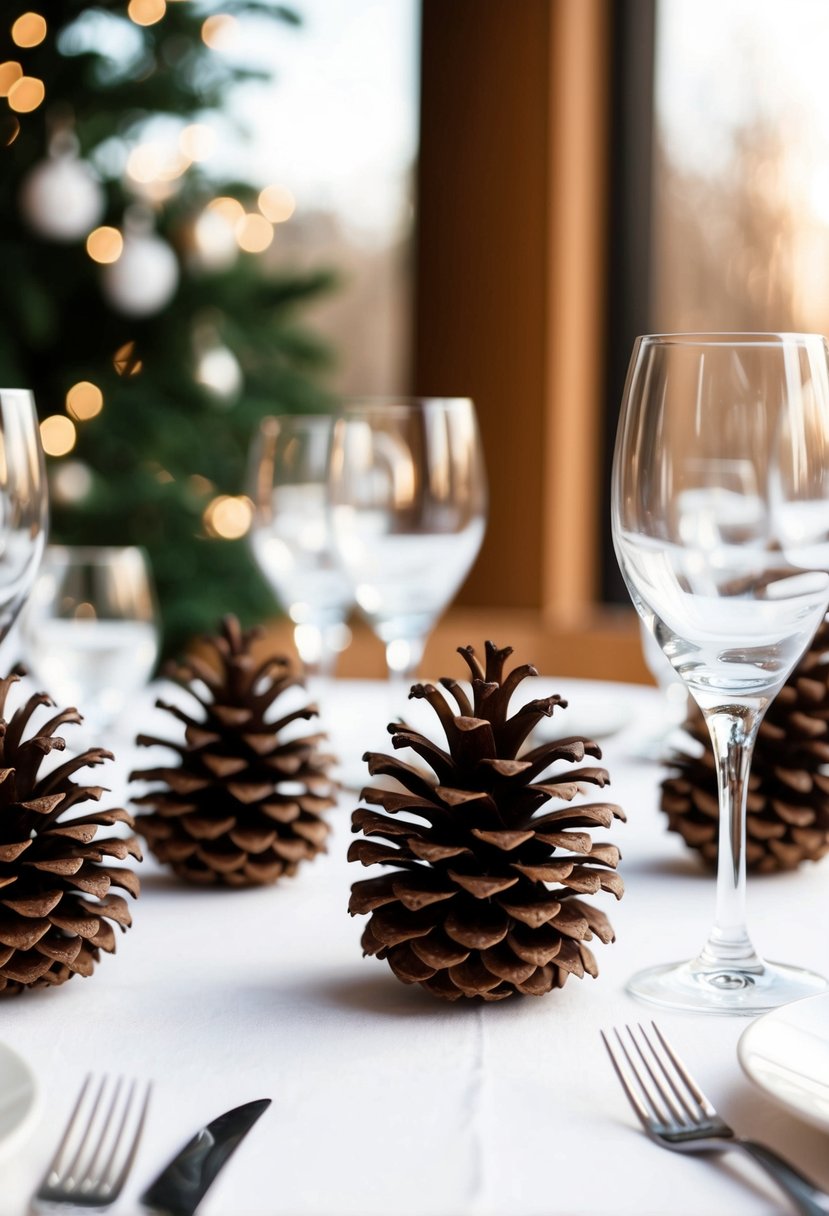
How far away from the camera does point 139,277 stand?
2445mm

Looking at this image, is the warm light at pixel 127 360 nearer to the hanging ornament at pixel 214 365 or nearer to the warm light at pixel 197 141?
the hanging ornament at pixel 214 365

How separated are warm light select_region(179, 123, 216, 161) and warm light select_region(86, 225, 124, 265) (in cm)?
26

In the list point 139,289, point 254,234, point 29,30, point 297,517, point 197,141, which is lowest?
point 297,517

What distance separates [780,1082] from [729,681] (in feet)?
0.60

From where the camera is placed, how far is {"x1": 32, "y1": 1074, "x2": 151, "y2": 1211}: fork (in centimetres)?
40

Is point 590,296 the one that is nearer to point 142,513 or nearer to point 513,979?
point 142,513

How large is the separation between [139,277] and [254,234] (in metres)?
0.49

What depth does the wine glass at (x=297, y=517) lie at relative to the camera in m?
1.18

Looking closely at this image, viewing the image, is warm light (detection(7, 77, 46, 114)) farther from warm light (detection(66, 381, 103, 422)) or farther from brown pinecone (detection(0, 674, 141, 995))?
brown pinecone (detection(0, 674, 141, 995))

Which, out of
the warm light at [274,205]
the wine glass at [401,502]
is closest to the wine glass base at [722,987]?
the wine glass at [401,502]

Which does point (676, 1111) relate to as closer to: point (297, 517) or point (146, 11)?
point (297, 517)

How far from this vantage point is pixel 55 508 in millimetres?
2537

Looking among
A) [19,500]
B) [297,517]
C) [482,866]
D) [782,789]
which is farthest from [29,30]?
[482,866]

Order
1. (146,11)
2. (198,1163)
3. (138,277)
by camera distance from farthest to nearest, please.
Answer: (146,11) → (138,277) → (198,1163)
